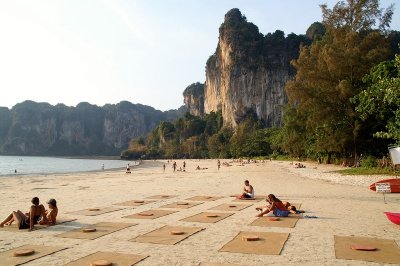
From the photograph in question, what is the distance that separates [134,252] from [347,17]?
36181 millimetres

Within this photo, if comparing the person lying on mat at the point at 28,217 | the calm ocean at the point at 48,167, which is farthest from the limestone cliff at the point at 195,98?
the person lying on mat at the point at 28,217

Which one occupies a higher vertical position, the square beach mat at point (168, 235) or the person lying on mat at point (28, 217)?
the person lying on mat at point (28, 217)

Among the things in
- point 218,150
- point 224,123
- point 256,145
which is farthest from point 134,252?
point 224,123

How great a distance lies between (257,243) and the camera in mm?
7812

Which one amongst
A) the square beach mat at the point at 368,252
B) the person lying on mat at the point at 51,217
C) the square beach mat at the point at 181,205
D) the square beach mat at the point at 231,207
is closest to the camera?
the square beach mat at the point at 368,252

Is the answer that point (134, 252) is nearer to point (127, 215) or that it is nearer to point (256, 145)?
point (127, 215)

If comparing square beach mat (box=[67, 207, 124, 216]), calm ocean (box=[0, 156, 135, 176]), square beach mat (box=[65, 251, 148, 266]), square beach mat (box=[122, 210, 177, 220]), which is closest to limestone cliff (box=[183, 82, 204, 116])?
calm ocean (box=[0, 156, 135, 176])

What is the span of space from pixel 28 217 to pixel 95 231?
7.37 ft

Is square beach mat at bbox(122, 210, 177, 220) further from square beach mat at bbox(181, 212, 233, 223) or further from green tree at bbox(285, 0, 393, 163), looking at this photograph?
green tree at bbox(285, 0, 393, 163)

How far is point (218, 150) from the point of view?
115500 millimetres

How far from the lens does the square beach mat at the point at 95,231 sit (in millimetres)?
8711

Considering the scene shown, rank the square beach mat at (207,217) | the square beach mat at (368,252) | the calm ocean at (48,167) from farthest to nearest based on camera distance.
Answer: the calm ocean at (48,167), the square beach mat at (207,217), the square beach mat at (368,252)

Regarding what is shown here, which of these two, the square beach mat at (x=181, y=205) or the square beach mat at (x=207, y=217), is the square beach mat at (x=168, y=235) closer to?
the square beach mat at (x=207, y=217)

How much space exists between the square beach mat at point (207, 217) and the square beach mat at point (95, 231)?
183cm
